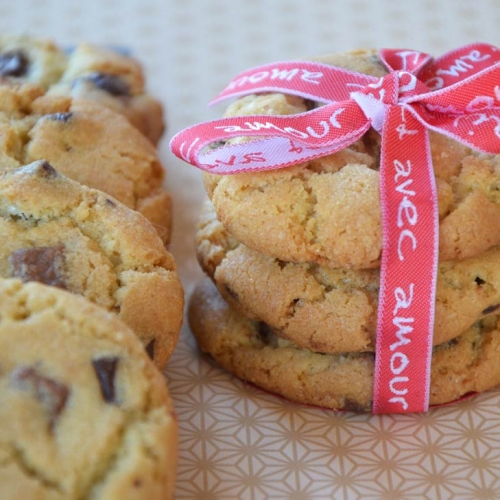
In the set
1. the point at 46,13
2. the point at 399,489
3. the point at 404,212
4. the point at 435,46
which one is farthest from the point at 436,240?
the point at 46,13

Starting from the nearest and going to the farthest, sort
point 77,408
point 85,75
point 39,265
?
point 77,408 → point 39,265 → point 85,75

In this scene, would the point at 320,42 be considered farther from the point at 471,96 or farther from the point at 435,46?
the point at 471,96

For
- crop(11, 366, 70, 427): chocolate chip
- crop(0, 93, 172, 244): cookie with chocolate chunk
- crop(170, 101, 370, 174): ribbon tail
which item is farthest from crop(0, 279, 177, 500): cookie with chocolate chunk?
crop(0, 93, 172, 244): cookie with chocolate chunk

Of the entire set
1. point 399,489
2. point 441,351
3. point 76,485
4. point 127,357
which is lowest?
point 399,489

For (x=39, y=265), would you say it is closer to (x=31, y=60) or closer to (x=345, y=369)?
(x=345, y=369)

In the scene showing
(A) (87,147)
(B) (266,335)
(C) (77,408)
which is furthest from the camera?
(A) (87,147)

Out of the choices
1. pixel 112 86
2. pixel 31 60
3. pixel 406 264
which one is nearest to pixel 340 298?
pixel 406 264

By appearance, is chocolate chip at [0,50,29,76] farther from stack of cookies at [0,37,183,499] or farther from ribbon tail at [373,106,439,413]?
ribbon tail at [373,106,439,413]

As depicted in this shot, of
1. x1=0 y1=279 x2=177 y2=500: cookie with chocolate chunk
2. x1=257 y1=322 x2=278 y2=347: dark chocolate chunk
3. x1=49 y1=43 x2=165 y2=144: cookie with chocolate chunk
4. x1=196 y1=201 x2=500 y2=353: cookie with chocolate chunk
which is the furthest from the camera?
x1=49 y1=43 x2=165 y2=144: cookie with chocolate chunk
